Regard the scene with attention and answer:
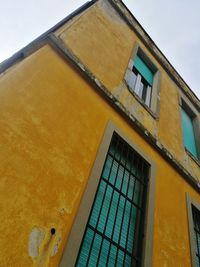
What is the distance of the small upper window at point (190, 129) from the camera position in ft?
22.8

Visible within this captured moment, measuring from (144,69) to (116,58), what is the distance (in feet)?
5.14

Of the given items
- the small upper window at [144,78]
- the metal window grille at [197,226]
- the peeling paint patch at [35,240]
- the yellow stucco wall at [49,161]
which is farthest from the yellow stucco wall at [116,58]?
the peeling paint patch at [35,240]

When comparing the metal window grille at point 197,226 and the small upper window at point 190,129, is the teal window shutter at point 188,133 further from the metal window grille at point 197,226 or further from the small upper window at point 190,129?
the metal window grille at point 197,226

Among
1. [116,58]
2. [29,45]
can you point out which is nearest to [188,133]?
[116,58]

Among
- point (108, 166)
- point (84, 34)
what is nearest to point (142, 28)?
point (84, 34)

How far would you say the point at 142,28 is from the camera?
740cm

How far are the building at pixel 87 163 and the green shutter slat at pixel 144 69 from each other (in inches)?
20.8

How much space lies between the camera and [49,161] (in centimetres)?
277

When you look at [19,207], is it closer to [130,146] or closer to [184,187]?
[130,146]

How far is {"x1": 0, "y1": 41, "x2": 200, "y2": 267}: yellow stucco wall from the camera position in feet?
7.37

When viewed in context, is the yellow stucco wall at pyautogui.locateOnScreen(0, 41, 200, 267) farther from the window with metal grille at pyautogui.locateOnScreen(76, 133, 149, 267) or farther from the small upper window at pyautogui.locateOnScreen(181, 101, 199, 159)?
the small upper window at pyautogui.locateOnScreen(181, 101, 199, 159)

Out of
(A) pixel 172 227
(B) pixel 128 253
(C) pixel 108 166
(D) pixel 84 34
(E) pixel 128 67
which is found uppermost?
(E) pixel 128 67

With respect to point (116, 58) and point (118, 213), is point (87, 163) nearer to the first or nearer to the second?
point (118, 213)

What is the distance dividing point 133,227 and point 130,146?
134 cm
